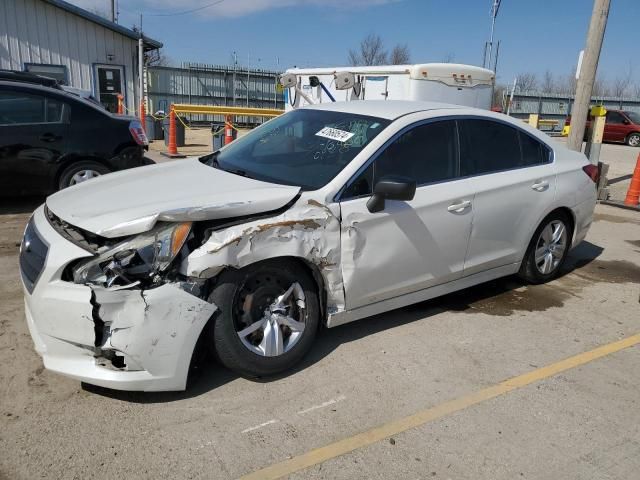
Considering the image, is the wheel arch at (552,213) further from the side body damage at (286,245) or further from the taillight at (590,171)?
the side body damage at (286,245)

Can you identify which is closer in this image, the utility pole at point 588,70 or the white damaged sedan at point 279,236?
the white damaged sedan at point 279,236

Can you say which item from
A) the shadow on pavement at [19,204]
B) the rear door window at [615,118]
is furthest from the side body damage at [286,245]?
the rear door window at [615,118]

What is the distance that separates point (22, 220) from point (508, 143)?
5.65 m

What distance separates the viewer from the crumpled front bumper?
282 cm

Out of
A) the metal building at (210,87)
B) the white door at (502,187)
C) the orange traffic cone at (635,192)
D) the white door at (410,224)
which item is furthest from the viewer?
the metal building at (210,87)

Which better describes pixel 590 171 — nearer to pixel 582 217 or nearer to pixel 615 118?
pixel 582 217

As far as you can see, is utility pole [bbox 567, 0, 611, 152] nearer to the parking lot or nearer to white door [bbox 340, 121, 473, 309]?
the parking lot

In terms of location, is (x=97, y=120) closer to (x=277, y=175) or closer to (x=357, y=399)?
(x=277, y=175)

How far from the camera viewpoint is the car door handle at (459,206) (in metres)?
4.05

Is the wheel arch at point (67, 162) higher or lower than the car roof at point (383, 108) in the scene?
lower

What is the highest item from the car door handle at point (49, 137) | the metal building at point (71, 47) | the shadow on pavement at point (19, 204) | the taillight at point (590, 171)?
the metal building at point (71, 47)

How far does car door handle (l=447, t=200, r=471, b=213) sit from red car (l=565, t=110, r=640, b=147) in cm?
2558

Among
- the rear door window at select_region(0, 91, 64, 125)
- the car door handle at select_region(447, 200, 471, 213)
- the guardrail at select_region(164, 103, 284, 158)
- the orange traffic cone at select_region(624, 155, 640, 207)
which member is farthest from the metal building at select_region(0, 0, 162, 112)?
the car door handle at select_region(447, 200, 471, 213)

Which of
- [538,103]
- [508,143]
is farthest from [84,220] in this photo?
[538,103]
